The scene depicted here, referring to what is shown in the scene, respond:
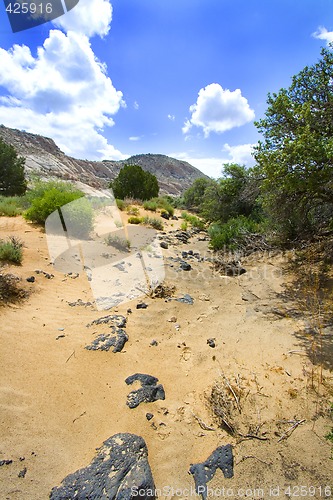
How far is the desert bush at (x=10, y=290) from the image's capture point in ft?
13.6

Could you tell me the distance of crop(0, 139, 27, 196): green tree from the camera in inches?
794

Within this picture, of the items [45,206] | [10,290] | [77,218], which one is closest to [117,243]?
[77,218]

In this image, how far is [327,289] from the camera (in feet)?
16.5

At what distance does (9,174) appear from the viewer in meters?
20.5

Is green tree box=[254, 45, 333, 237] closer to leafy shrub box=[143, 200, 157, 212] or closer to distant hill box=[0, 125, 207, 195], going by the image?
leafy shrub box=[143, 200, 157, 212]

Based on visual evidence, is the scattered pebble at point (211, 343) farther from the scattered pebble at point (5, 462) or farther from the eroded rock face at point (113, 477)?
the scattered pebble at point (5, 462)

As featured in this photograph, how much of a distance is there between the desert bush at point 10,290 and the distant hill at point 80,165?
25554 millimetres

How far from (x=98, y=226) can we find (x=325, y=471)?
10.4 metres

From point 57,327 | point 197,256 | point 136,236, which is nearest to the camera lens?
point 57,327

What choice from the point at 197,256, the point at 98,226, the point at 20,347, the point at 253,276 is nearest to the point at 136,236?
the point at 98,226

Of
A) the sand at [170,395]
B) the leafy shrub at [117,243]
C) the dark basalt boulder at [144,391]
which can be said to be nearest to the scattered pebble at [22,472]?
the sand at [170,395]

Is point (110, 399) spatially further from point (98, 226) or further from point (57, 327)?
point (98, 226)

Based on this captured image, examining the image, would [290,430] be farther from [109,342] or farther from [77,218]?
[77,218]

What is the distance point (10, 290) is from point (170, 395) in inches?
131
